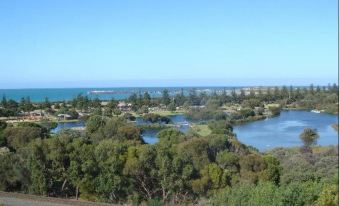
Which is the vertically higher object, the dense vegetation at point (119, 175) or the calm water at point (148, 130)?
the dense vegetation at point (119, 175)

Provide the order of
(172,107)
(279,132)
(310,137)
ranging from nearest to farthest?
1. (310,137)
2. (279,132)
3. (172,107)

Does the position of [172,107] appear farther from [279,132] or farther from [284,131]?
[279,132]

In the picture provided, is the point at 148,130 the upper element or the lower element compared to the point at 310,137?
lower

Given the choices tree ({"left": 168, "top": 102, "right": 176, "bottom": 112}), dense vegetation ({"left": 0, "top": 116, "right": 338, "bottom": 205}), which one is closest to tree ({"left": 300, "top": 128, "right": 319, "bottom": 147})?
dense vegetation ({"left": 0, "top": 116, "right": 338, "bottom": 205})

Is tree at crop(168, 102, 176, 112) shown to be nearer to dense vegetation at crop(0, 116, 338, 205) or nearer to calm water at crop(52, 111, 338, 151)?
calm water at crop(52, 111, 338, 151)

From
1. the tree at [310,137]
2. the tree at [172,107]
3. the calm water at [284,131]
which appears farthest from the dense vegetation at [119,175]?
the tree at [172,107]

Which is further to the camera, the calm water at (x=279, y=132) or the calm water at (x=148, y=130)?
the calm water at (x=148, y=130)

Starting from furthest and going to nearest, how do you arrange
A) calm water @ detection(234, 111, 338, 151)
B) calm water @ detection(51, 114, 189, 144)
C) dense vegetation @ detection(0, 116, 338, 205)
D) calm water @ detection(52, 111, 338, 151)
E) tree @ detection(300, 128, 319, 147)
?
calm water @ detection(51, 114, 189, 144)
calm water @ detection(52, 111, 338, 151)
calm water @ detection(234, 111, 338, 151)
tree @ detection(300, 128, 319, 147)
dense vegetation @ detection(0, 116, 338, 205)

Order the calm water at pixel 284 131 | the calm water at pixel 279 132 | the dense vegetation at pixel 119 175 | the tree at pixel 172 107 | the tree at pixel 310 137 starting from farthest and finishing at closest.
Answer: the tree at pixel 172 107
the calm water at pixel 279 132
the calm water at pixel 284 131
the tree at pixel 310 137
the dense vegetation at pixel 119 175

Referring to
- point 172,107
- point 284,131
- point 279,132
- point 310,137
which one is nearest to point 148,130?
point 279,132

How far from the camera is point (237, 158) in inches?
675

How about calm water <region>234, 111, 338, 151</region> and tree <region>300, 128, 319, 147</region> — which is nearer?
tree <region>300, 128, 319, 147</region>

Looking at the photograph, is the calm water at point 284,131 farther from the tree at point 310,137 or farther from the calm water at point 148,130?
the calm water at point 148,130

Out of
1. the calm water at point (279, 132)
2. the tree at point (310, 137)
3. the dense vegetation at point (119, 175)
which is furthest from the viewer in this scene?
the calm water at point (279, 132)
